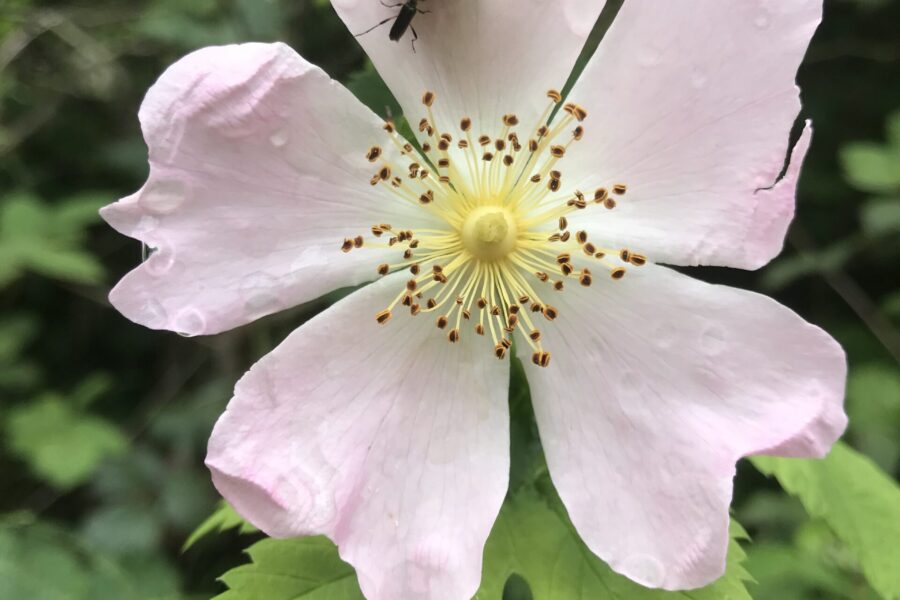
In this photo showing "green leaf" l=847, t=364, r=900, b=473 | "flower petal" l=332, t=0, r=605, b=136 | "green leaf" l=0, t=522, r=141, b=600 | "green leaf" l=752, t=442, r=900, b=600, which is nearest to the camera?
"flower petal" l=332, t=0, r=605, b=136

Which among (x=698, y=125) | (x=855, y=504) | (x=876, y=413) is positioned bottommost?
(x=876, y=413)

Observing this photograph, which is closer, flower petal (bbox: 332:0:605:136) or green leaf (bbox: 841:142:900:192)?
flower petal (bbox: 332:0:605:136)

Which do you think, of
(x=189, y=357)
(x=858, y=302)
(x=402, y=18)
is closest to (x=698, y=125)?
(x=402, y=18)

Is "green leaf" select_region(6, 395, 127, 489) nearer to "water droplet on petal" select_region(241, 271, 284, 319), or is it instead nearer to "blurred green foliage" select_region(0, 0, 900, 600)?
"blurred green foliage" select_region(0, 0, 900, 600)

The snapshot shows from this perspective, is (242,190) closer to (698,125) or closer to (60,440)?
(698,125)

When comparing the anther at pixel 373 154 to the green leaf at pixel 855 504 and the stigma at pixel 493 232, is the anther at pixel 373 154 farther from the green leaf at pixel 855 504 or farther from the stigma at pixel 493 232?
the green leaf at pixel 855 504

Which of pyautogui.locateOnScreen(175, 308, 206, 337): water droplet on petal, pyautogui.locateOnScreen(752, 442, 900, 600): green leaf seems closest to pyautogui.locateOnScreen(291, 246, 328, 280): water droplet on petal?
pyautogui.locateOnScreen(175, 308, 206, 337): water droplet on petal

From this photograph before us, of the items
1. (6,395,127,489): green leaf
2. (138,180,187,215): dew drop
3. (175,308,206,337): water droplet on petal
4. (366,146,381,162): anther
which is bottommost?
(6,395,127,489): green leaf
